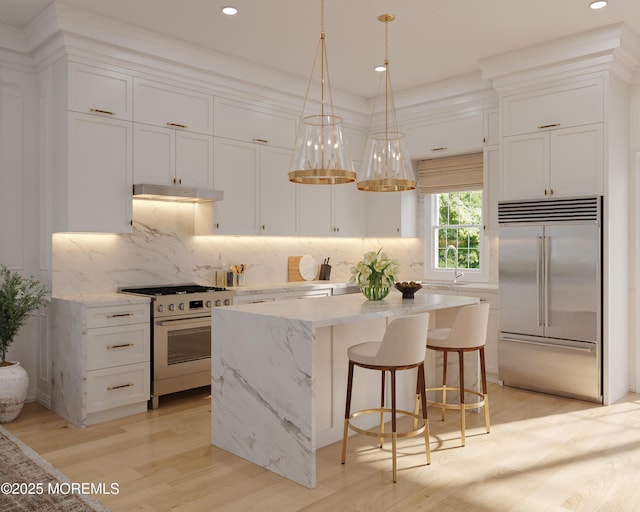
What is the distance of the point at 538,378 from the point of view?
15.5 feet

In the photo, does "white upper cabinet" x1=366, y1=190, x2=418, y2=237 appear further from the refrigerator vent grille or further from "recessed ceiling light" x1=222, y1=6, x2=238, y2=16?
"recessed ceiling light" x1=222, y1=6, x2=238, y2=16

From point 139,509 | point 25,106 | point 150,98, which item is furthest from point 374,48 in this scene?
point 139,509

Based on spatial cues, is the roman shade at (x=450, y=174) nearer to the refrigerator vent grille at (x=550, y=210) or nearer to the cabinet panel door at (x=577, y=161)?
the refrigerator vent grille at (x=550, y=210)

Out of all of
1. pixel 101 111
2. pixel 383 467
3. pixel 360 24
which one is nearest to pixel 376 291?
pixel 383 467

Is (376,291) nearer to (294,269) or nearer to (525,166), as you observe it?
(525,166)

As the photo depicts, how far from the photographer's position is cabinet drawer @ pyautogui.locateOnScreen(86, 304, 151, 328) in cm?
392

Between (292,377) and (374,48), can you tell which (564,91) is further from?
(292,377)

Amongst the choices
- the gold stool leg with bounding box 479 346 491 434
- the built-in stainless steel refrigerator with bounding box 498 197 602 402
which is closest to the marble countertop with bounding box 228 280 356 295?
the built-in stainless steel refrigerator with bounding box 498 197 602 402

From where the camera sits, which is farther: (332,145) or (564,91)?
(564,91)

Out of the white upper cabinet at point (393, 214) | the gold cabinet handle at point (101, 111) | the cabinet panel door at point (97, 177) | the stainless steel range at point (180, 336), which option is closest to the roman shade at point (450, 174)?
the white upper cabinet at point (393, 214)

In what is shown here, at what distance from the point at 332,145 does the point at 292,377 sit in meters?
1.40

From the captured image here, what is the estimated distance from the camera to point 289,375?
296 cm

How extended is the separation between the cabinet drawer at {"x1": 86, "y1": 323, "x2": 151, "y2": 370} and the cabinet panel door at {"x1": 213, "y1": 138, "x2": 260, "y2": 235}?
48.8 inches

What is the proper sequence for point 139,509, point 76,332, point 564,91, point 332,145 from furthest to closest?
1. point 564,91
2. point 76,332
3. point 332,145
4. point 139,509
